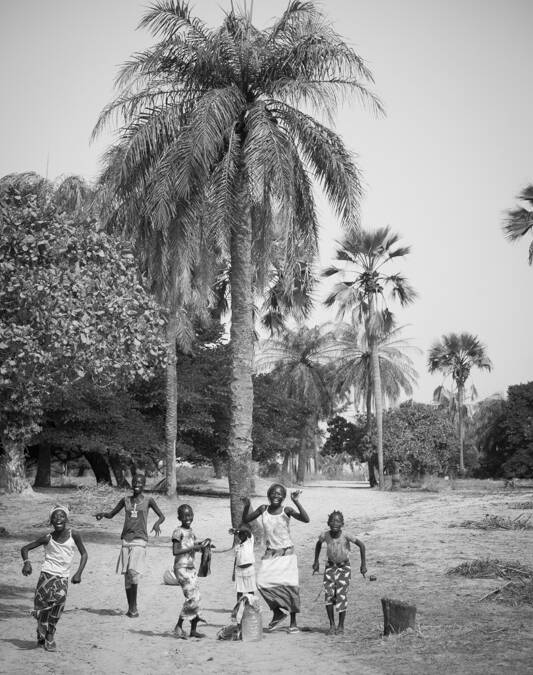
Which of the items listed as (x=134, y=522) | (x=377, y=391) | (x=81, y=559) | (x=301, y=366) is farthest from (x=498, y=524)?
(x=301, y=366)

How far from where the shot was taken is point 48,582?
8688 mm

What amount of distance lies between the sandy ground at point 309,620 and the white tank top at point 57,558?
790 mm

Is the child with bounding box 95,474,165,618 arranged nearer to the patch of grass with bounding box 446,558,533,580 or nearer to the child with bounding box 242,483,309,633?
the child with bounding box 242,483,309,633

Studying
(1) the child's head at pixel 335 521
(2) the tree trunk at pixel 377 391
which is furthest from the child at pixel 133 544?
(2) the tree trunk at pixel 377 391

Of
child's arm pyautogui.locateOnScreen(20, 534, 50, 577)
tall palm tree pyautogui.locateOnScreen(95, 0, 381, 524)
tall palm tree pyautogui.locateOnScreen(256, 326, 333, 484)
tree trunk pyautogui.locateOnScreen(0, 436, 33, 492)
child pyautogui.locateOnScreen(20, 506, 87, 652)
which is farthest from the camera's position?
tall palm tree pyautogui.locateOnScreen(256, 326, 333, 484)

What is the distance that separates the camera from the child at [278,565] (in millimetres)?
9523

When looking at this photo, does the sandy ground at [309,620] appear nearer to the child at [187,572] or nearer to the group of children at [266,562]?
the child at [187,572]

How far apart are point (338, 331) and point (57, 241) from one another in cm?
3905

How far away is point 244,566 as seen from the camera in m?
9.38

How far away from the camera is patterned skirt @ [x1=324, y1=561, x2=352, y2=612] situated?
30.7 ft

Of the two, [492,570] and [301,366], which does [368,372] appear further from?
[492,570]

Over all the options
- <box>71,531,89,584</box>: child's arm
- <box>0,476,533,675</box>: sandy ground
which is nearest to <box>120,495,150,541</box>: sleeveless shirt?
<box>0,476,533,675</box>: sandy ground

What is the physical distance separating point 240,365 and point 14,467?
13177mm

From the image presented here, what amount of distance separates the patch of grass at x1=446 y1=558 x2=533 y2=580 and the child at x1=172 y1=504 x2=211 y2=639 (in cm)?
482
